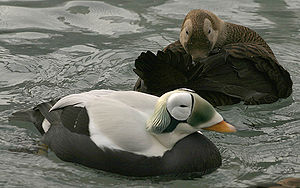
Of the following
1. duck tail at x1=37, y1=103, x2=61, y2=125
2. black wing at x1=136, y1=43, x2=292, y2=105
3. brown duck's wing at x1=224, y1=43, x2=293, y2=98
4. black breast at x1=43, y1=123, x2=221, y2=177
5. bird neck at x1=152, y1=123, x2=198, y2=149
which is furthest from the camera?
brown duck's wing at x1=224, y1=43, x2=293, y2=98

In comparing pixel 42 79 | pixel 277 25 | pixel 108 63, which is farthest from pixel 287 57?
pixel 42 79

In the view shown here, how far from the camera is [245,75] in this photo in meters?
7.48

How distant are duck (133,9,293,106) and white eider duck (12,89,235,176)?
28.2 inches

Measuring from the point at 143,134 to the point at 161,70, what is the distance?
998mm

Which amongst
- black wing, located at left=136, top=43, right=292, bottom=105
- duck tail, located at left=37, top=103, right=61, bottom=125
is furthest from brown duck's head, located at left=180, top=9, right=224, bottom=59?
duck tail, located at left=37, top=103, right=61, bottom=125

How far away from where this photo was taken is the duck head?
609 cm

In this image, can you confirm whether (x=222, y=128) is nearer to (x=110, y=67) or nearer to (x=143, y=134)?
(x=143, y=134)

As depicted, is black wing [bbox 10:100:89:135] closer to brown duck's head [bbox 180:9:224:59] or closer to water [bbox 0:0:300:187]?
water [bbox 0:0:300:187]

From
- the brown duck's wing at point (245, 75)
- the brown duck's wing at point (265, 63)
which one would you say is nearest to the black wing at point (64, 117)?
the brown duck's wing at point (245, 75)

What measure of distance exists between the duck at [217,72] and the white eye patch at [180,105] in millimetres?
876

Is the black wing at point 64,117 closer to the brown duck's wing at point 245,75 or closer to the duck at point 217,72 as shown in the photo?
the duck at point 217,72

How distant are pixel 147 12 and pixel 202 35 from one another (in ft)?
10.5

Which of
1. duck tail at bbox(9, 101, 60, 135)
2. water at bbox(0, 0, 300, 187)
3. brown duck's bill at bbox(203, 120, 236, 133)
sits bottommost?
water at bbox(0, 0, 300, 187)

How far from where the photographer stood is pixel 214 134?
22.9 feet
